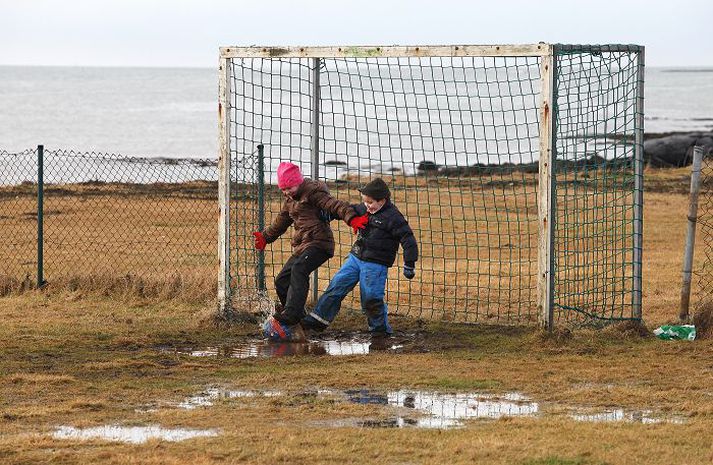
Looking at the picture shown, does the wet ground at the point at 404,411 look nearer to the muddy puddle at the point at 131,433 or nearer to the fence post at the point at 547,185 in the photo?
the muddy puddle at the point at 131,433

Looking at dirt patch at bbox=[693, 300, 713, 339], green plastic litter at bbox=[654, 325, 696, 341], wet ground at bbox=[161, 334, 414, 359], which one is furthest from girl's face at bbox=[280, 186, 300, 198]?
dirt patch at bbox=[693, 300, 713, 339]

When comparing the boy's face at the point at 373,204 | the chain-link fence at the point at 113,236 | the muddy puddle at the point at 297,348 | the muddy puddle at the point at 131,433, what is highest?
the boy's face at the point at 373,204

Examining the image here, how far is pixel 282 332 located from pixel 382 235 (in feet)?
4.31

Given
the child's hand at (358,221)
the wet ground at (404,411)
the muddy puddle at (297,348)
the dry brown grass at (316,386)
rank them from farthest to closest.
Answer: the child's hand at (358,221), the muddy puddle at (297,348), the wet ground at (404,411), the dry brown grass at (316,386)

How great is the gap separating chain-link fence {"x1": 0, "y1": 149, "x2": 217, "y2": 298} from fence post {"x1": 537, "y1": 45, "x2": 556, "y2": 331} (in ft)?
13.8

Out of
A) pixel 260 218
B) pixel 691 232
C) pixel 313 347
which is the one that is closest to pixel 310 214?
pixel 313 347

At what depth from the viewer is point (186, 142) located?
230 feet

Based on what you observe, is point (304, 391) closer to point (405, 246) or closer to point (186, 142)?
point (405, 246)

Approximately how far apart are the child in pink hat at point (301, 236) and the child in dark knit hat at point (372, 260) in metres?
0.19

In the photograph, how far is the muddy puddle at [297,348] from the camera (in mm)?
11609

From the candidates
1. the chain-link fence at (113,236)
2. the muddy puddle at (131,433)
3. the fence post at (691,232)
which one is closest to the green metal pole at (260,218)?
the chain-link fence at (113,236)

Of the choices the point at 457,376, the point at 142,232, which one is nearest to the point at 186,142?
the point at 142,232

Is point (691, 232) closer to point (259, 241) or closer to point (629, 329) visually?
point (629, 329)

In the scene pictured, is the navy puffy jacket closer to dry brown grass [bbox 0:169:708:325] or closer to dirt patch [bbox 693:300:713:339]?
dry brown grass [bbox 0:169:708:325]
